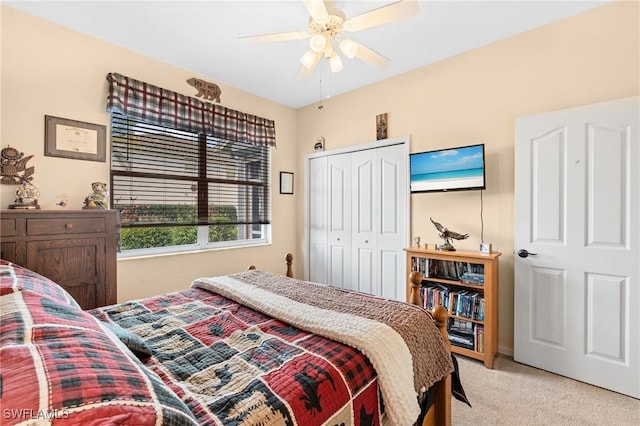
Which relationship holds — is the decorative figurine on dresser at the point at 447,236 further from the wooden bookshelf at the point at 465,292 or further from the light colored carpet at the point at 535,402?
the light colored carpet at the point at 535,402

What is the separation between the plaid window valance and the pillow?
2.37 m

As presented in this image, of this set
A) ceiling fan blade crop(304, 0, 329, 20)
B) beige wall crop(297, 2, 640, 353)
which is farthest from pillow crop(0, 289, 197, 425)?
beige wall crop(297, 2, 640, 353)

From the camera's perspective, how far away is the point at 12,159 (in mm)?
2184

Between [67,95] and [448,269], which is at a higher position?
[67,95]

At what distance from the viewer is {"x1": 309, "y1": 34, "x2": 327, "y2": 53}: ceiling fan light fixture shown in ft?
6.21

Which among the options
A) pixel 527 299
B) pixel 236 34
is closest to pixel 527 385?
pixel 527 299

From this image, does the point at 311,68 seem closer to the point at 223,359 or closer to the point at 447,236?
the point at 447,236

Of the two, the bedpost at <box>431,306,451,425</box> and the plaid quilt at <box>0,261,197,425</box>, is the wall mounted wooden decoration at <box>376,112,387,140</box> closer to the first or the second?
the bedpost at <box>431,306,451,425</box>

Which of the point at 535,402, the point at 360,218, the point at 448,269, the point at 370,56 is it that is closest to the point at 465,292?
the point at 448,269

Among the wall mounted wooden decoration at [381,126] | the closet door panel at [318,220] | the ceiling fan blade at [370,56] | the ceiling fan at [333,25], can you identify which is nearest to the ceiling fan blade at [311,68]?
the ceiling fan at [333,25]

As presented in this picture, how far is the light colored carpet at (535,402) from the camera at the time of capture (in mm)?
1785

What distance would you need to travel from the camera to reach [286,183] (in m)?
4.24

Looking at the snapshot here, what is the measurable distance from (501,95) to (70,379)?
3.30 meters

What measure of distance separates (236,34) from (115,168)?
1660mm
